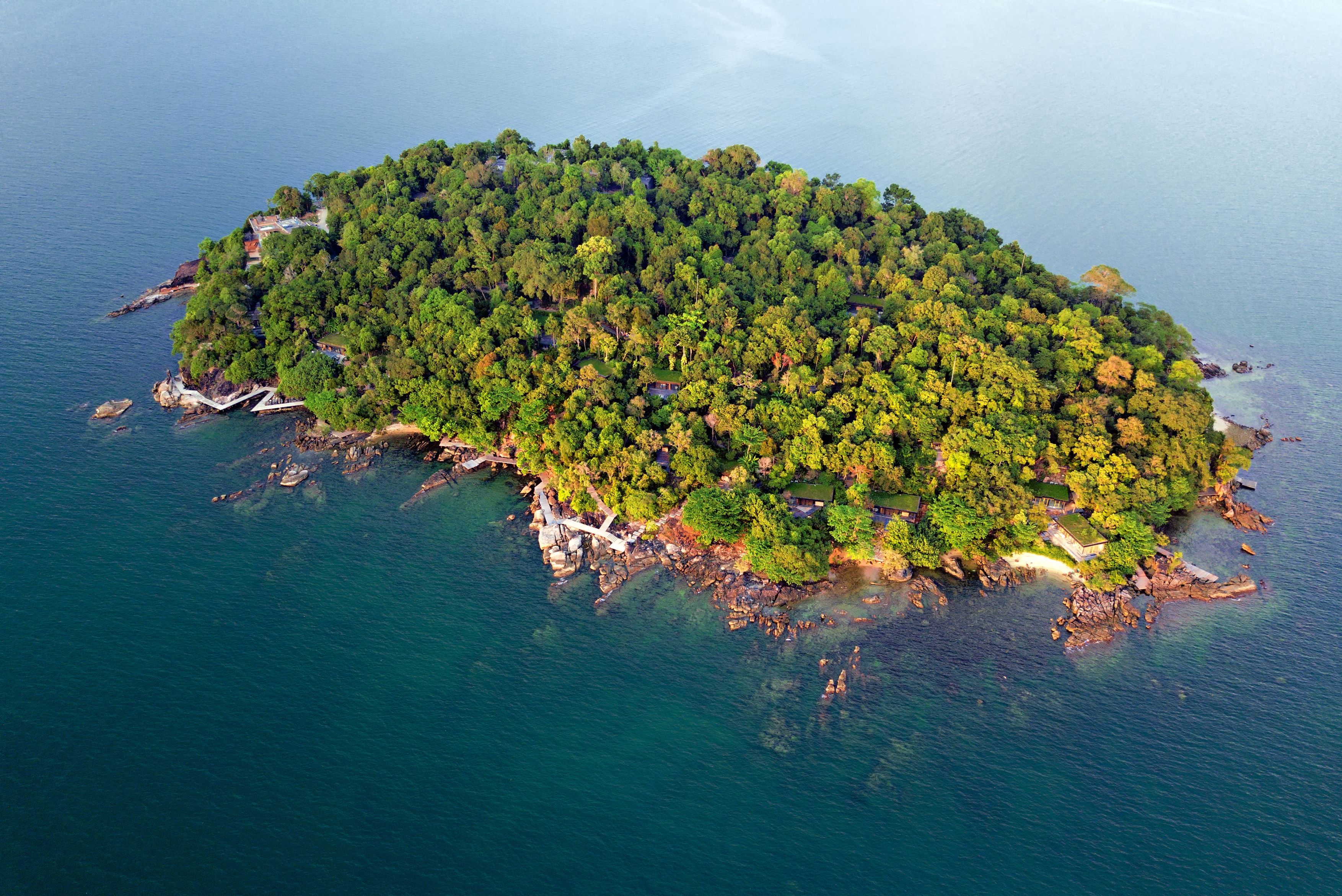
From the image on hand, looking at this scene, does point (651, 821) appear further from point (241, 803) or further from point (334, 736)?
point (241, 803)

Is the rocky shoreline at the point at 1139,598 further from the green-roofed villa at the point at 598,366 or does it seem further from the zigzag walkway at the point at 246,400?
the zigzag walkway at the point at 246,400

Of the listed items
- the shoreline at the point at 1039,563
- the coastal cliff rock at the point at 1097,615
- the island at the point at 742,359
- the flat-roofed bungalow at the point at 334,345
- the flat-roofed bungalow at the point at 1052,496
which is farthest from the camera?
the flat-roofed bungalow at the point at 334,345

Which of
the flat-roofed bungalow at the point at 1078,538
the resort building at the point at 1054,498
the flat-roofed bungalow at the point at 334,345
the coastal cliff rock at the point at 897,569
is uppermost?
the resort building at the point at 1054,498

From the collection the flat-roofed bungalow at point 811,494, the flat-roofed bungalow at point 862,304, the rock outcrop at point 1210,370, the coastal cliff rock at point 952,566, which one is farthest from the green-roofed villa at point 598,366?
the rock outcrop at point 1210,370

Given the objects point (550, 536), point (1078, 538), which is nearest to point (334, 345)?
point (550, 536)

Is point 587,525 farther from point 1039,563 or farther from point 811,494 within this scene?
point 1039,563

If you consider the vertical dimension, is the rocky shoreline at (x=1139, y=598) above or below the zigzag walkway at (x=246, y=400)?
above

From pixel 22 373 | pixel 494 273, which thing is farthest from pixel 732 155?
pixel 22 373
